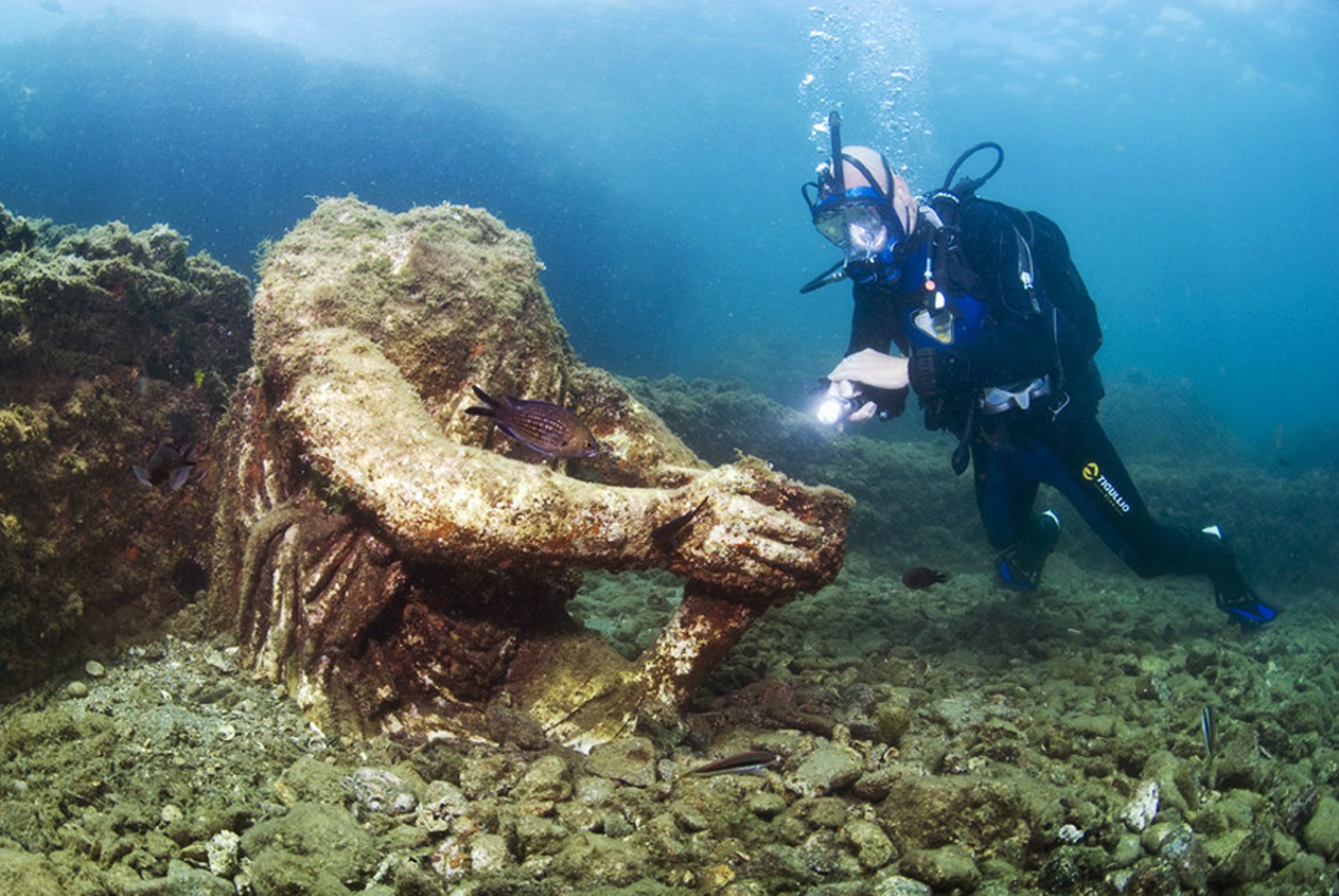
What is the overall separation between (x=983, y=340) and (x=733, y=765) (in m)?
3.31

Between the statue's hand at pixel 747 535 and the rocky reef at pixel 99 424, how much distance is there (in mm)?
A: 2685

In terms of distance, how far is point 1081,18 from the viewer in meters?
35.5

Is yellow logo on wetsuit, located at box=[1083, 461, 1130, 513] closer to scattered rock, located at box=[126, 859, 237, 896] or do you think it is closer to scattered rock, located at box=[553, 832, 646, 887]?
scattered rock, located at box=[553, 832, 646, 887]

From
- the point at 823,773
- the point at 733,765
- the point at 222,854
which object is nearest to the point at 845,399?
the point at 823,773

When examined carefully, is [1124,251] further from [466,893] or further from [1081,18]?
[466,893]

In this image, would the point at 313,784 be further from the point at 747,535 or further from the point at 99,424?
the point at 99,424

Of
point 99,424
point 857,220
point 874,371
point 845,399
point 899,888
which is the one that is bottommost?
point 99,424

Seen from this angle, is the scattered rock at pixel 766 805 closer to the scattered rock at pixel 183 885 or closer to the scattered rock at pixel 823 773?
the scattered rock at pixel 823 773

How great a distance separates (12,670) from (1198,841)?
4.53m

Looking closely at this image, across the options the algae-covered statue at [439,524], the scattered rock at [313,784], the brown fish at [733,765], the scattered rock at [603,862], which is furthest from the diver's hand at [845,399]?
the scattered rock at [313,784]

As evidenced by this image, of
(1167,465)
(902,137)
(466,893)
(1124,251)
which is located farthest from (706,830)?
(1124,251)

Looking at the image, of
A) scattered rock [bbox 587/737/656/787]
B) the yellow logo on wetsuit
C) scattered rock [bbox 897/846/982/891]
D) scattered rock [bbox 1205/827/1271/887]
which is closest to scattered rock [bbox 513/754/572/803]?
scattered rock [bbox 587/737/656/787]

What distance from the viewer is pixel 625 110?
60.2 metres

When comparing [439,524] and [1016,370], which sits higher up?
[1016,370]
